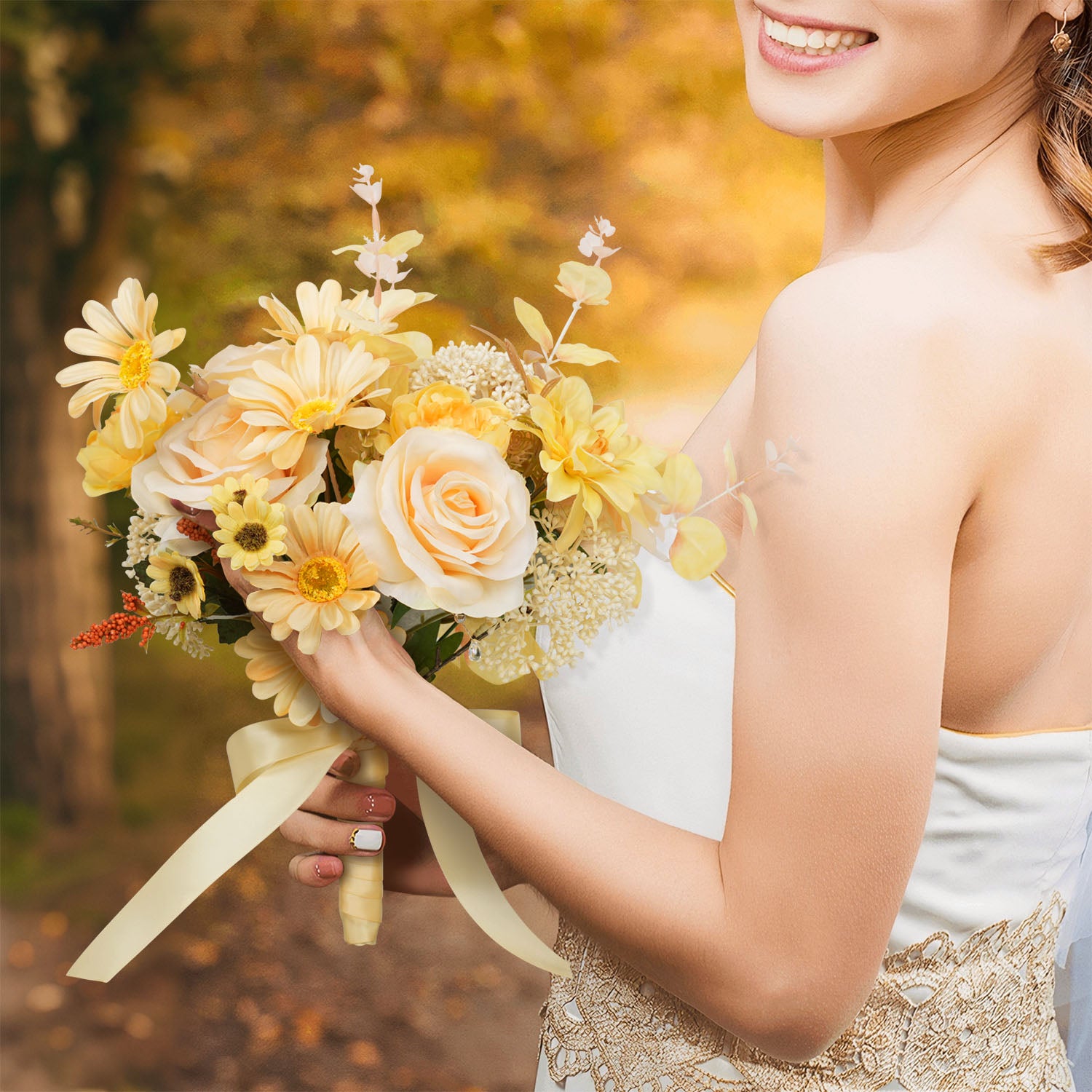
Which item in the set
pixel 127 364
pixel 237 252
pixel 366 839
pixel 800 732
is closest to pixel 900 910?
pixel 800 732

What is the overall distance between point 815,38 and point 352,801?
1.74 feet

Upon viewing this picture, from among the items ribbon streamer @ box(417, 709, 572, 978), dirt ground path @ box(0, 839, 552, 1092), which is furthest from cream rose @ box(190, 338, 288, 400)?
dirt ground path @ box(0, 839, 552, 1092)

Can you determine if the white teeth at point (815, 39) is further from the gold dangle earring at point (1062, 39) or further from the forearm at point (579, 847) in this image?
the forearm at point (579, 847)

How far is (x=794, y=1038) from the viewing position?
58 centimetres

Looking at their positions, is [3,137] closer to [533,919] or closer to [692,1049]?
[533,919]

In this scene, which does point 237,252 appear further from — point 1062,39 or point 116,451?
point 1062,39

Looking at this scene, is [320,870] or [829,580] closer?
[829,580]

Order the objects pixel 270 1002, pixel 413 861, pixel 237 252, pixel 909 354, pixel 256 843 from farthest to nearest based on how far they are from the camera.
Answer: pixel 270 1002, pixel 237 252, pixel 413 861, pixel 256 843, pixel 909 354

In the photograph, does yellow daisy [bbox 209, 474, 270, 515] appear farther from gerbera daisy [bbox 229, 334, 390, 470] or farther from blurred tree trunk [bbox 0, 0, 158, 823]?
blurred tree trunk [bbox 0, 0, 158, 823]

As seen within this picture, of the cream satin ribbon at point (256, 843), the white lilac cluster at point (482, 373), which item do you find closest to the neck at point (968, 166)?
the white lilac cluster at point (482, 373)

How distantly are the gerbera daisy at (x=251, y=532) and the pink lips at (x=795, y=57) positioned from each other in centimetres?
39

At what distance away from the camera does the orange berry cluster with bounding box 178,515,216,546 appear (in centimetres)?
57

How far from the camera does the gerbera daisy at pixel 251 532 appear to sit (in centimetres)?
51

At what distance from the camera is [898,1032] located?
2.15 ft
